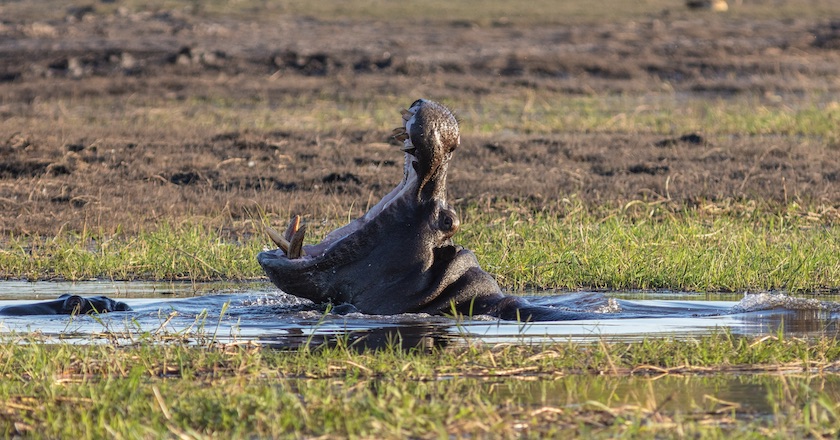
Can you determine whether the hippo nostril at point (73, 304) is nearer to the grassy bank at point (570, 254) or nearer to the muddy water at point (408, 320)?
the muddy water at point (408, 320)

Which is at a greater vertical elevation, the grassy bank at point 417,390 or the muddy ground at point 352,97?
the grassy bank at point 417,390

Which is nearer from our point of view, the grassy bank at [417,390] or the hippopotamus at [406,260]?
the grassy bank at [417,390]

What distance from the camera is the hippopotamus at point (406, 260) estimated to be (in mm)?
5488

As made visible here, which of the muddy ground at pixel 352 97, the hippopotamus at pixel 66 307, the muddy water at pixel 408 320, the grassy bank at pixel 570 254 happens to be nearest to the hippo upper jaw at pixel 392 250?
the muddy water at pixel 408 320

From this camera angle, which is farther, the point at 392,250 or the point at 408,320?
the point at 408,320

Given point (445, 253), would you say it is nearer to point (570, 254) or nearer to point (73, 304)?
point (73, 304)

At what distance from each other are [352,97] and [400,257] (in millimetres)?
13841

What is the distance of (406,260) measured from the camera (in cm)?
574

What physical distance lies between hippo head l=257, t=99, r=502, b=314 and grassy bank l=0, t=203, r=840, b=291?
4.73 feet

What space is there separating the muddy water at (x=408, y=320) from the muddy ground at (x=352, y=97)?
2.92m

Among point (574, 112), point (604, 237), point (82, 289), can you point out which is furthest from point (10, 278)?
point (574, 112)

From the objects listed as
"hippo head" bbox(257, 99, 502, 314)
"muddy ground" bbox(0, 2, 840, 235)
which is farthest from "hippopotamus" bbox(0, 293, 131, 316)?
"muddy ground" bbox(0, 2, 840, 235)

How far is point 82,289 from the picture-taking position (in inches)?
285

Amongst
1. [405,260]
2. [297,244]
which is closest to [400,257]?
[405,260]
